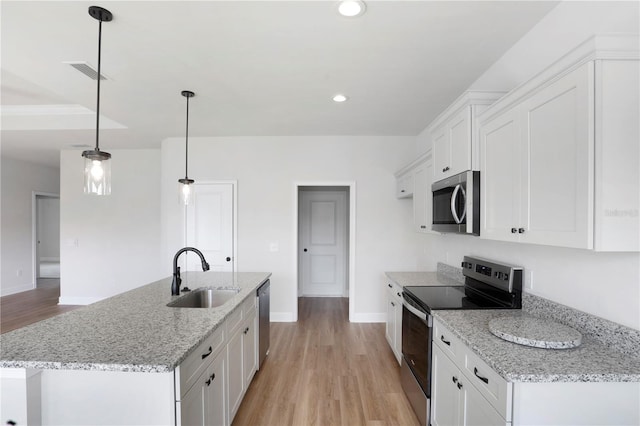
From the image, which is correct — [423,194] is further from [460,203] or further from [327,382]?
[327,382]

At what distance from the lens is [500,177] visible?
1739 millimetres

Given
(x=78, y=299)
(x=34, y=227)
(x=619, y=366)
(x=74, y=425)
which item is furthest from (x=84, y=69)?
(x=34, y=227)

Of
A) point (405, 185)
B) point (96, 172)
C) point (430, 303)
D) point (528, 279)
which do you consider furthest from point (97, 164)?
point (405, 185)

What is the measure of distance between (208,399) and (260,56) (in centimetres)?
229

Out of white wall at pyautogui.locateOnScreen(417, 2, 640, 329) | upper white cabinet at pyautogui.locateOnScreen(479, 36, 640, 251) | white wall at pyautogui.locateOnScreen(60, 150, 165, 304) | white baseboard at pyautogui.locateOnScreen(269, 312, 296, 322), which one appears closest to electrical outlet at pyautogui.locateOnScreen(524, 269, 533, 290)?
white wall at pyautogui.locateOnScreen(417, 2, 640, 329)

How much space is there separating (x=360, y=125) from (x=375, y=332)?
275cm

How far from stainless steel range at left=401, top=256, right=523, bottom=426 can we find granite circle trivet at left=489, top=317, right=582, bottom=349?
0.35m

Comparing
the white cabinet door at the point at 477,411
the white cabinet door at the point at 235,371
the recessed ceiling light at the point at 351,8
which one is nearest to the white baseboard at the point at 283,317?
the white cabinet door at the point at 235,371

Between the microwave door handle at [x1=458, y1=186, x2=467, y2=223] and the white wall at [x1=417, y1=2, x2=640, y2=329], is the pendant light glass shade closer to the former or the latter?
the microwave door handle at [x1=458, y1=186, x2=467, y2=223]

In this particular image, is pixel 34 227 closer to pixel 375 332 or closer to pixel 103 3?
pixel 103 3

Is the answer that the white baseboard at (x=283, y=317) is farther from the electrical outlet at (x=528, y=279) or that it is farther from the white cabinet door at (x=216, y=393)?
the electrical outlet at (x=528, y=279)

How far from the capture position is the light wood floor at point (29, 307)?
4.34 meters

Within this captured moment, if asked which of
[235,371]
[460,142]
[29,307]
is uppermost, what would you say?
[460,142]

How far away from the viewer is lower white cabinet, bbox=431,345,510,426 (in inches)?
54.0
